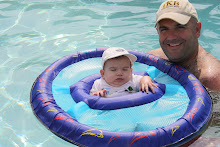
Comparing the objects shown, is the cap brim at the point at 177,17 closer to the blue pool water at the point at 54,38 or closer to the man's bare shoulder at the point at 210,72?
Result: the man's bare shoulder at the point at 210,72

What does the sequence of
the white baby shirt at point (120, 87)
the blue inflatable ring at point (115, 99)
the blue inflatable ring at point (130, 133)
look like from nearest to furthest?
the blue inflatable ring at point (130, 133)
the blue inflatable ring at point (115, 99)
the white baby shirt at point (120, 87)

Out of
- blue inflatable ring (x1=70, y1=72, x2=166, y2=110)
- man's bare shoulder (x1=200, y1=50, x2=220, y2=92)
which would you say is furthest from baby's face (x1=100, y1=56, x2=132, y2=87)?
man's bare shoulder (x1=200, y1=50, x2=220, y2=92)

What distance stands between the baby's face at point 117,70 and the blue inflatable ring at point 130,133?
76 centimetres

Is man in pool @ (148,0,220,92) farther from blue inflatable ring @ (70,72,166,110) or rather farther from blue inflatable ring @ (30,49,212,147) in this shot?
blue inflatable ring @ (70,72,166,110)

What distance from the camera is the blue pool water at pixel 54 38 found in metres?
3.64

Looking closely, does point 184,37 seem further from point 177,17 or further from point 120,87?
point 120,87

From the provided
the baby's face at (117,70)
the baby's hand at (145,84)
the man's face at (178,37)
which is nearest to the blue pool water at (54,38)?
the man's face at (178,37)

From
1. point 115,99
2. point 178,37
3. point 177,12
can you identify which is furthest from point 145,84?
point 177,12

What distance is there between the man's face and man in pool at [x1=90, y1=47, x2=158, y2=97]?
0.58 meters

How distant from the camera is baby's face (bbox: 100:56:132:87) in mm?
3570

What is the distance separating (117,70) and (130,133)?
3.35 ft

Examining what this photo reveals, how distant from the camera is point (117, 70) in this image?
141 inches

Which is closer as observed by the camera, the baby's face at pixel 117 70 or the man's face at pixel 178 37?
the baby's face at pixel 117 70

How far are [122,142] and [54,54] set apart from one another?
350cm
